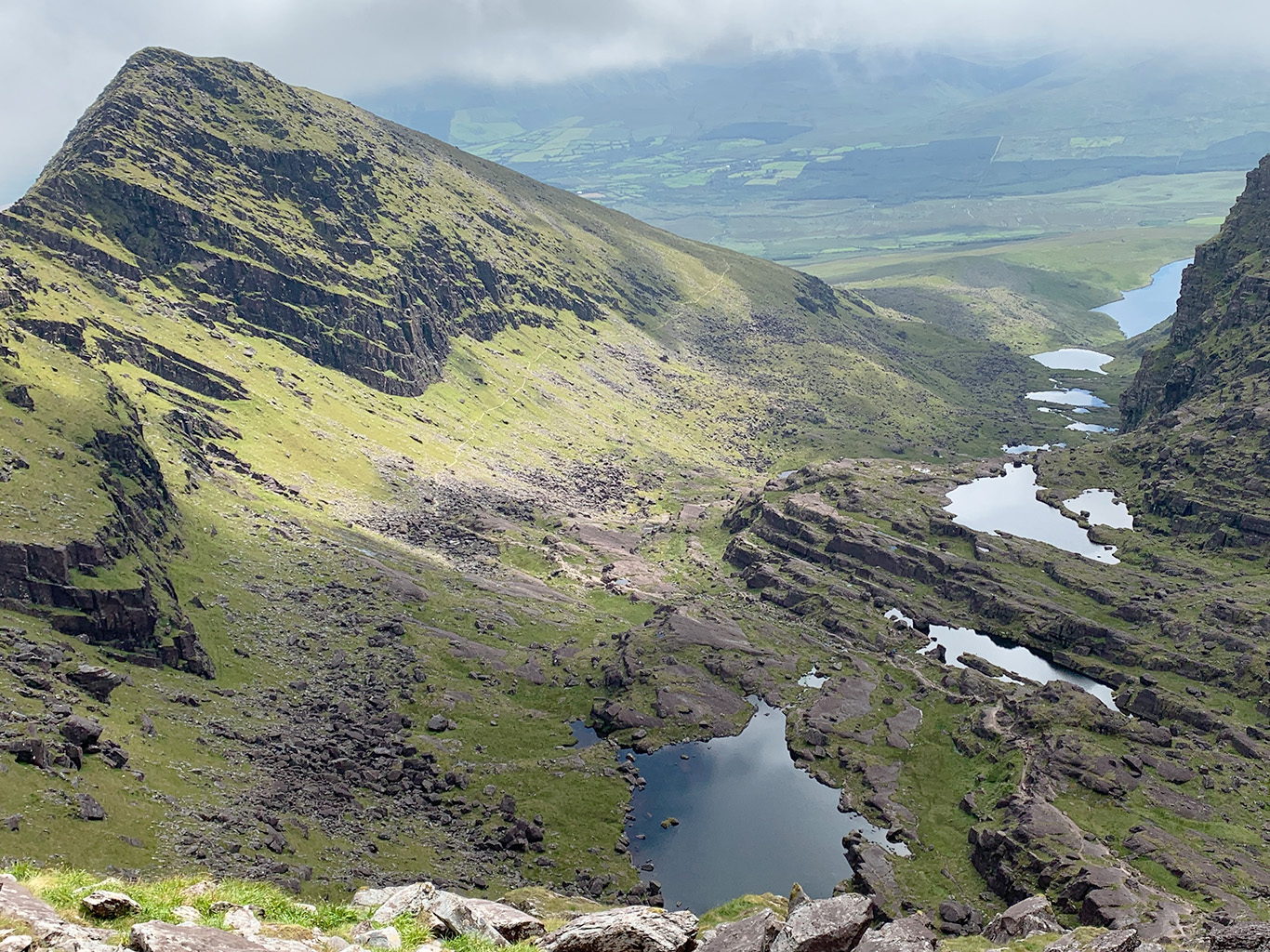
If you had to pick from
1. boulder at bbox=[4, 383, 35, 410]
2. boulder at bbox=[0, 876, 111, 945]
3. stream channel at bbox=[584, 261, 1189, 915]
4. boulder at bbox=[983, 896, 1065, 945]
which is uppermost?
boulder at bbox=[4, 383, 35, 410]

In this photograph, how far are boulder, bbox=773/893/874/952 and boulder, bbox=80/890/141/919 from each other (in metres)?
22.7

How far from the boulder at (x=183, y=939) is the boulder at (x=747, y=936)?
56.6ft

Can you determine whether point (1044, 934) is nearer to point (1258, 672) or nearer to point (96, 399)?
point (1258, 672)

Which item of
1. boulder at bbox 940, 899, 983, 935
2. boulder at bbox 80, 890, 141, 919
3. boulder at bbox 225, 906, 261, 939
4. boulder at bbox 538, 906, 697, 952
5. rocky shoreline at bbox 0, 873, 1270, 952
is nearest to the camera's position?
rocky shoreline at bbox 0, 873, 1270, 952

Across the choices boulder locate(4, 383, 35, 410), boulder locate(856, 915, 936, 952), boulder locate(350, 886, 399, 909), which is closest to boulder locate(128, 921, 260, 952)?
boulder locate(350, 886, 399, 909)

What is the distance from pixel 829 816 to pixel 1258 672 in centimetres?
8061

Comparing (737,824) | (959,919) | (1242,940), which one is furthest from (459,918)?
(737,824)

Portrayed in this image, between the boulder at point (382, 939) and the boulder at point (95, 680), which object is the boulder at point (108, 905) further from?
the boulder at point (95, 680)

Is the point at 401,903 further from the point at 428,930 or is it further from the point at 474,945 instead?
the point at 474,945

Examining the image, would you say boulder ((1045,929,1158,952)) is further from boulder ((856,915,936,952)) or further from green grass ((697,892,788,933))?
green grass ((697,892,788,933))

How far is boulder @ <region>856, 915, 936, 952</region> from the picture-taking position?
122ft

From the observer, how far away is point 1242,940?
126 ft

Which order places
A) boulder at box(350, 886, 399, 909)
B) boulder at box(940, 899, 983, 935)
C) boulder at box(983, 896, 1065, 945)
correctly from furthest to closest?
boulder at box(940, 899, 983, 935)
boulder at box(983, 896, 1065, 945)
boulder at box(350, 886, 399, 909)

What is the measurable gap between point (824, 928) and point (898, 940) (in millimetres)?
3381
